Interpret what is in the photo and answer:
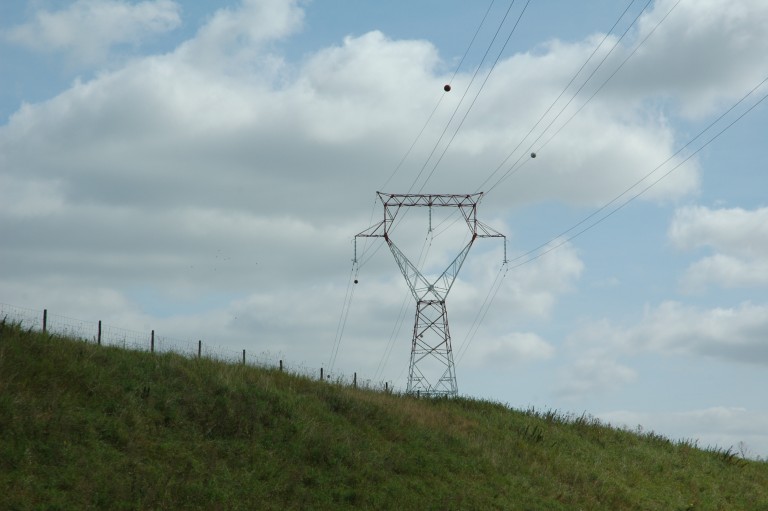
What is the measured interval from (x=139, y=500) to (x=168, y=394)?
17.8 ft

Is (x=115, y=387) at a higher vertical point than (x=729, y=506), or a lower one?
higher

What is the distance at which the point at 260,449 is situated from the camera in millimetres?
22562

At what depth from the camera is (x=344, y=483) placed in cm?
2245

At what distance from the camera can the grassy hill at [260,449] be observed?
60.8ft

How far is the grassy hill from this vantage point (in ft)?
60.8

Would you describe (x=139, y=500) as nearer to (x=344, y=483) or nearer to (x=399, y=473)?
(x=344, y=483)

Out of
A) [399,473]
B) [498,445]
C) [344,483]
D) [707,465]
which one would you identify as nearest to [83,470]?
[344,483]

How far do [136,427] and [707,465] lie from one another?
955 inches

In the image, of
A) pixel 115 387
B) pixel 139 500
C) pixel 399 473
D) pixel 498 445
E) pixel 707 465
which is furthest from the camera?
pixel 707 465

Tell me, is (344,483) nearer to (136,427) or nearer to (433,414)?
(136,427)

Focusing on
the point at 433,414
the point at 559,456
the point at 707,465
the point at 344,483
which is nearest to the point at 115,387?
the point at 344,483

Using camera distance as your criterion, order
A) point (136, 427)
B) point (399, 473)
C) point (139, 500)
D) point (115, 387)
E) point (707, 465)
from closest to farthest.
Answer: point (139, 500)
point (136, 427)
point (115, 387)
point (399, 473)
point (707, 465)

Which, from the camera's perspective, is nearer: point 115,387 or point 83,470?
point 83,470

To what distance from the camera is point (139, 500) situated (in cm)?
1792
